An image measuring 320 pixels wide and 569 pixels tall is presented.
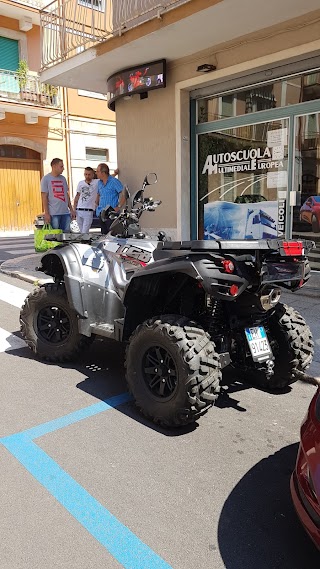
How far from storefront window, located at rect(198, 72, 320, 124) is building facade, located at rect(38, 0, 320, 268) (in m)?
0.02

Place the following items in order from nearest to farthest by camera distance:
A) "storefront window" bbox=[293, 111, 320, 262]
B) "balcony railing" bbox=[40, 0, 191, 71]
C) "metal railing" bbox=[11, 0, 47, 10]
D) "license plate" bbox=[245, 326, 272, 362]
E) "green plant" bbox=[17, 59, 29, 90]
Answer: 1. "license plate" bbox=[245, 326, 272, 362]
2. "storefront window" bbox=[293, 111, 320, 262]
3. "balcony railing" bbox=[40, 0, 191, 71]
4. "green plant" bbox=[17, 59, 29, 90]
5. "metal railing" bbox=[11, 0, 47, 10]

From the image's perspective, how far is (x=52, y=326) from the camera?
4.29 metres

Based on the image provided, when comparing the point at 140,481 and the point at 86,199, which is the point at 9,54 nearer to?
the point at 86,199

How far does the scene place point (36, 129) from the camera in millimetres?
19516

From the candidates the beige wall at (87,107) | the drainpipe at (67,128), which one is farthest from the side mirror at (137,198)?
the beige wall at (87,107)

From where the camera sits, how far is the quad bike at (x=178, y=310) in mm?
2822

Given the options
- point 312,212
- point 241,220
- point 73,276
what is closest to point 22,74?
point 241,220

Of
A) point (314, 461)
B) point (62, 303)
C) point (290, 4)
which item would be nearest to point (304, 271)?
point (314, 461)

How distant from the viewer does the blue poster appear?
7.27 m

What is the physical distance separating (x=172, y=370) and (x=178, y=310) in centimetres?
56

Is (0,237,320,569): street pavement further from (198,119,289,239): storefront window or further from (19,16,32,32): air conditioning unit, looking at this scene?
(19,16,32,32): air conditioning unit

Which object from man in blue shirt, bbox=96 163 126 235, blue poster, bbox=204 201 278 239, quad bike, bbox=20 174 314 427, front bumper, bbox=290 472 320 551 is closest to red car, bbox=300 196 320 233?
blue poster, bbox=204 201 278 239

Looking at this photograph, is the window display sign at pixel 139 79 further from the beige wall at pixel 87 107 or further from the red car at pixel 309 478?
the beige wall at pixel 87 107

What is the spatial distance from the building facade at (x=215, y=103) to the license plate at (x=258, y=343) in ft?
13.6
